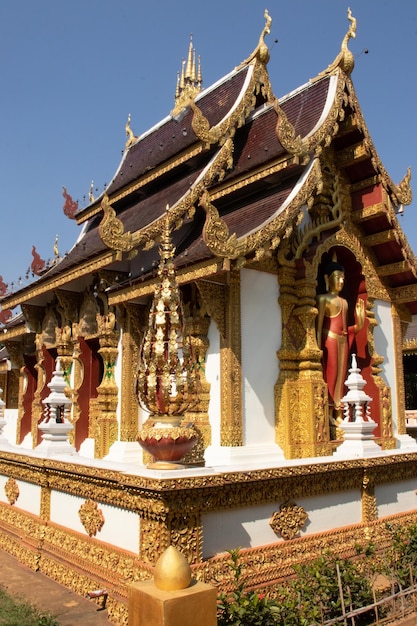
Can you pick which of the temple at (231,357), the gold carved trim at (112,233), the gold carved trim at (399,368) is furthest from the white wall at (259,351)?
the gold carved trim at (399,368)

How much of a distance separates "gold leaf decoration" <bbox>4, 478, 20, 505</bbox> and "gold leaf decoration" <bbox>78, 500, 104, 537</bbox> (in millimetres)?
2071

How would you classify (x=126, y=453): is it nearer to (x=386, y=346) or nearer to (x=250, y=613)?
(x=386, y=346)

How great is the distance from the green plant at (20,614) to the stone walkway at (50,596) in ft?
0.40

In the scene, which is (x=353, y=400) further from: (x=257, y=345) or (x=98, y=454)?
(x=98, y=454)

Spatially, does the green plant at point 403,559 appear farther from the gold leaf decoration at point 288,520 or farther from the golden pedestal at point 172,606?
the golden pedestal at point 172,606

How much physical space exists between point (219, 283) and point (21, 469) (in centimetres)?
337

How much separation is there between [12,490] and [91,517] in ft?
8.14

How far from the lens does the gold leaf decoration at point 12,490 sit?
25.4 ft

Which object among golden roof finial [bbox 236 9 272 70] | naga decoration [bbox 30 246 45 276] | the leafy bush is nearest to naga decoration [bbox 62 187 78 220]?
naga decoration [bbox 30 246 45 276]

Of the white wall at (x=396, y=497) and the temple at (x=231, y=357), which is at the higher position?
Result: the temple at (x=231, y=357)

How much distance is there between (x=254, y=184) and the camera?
8070 millimetres

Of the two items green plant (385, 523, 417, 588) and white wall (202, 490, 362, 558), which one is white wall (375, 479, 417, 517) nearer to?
white wall (202, 490, 362, 558)

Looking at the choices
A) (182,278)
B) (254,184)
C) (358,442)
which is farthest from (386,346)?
(182,278)

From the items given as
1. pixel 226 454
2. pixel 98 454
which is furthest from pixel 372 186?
pixel 98 454
